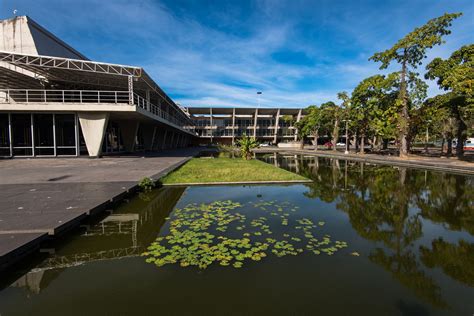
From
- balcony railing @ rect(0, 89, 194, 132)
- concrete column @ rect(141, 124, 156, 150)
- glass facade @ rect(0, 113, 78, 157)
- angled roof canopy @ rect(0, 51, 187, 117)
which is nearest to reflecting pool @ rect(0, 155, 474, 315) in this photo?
angled roof canopy @ rect(0, 51, 187, 117)

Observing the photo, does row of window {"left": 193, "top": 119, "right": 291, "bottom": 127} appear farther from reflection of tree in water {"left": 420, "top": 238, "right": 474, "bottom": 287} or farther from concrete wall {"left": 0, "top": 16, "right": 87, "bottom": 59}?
reflection of tree in water {"left": 420, "top": 238, "right": 474, "bottom": 287}

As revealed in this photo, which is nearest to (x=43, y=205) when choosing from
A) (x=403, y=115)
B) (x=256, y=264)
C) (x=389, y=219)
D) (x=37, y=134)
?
(x=256, y=264)

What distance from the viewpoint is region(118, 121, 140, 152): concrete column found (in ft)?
94.9

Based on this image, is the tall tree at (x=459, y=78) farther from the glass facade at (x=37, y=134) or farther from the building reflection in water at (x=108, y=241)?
the glass facade at (x=37, y=134)

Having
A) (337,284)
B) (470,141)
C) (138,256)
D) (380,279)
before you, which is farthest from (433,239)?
(470,141)

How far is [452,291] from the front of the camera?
3.88 m

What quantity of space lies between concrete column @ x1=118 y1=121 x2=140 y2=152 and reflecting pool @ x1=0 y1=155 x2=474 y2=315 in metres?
22.9

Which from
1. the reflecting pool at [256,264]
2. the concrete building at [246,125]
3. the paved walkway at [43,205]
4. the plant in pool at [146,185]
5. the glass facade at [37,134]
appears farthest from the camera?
the concrete building at [246,125]

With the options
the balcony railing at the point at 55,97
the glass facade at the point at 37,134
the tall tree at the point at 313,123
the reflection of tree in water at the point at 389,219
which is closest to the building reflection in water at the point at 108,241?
the reflection of tree in water at the point at 389,219

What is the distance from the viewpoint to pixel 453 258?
16.4ft

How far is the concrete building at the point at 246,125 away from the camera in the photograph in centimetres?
8900

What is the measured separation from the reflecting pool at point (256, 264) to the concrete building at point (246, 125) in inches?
3223

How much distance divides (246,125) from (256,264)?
87823 mm

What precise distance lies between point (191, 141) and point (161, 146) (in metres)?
43.9
